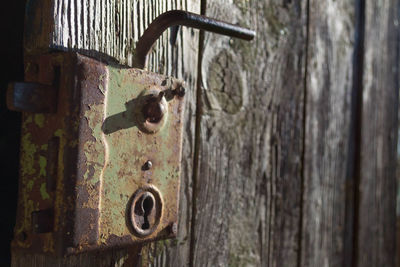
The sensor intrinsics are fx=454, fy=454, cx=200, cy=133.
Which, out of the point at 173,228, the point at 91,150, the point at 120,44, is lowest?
the point at 173,228

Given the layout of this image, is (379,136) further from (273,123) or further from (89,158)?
Result: (89,158)

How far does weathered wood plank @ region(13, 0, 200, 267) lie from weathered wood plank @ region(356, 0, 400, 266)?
52cm

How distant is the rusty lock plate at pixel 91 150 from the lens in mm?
482

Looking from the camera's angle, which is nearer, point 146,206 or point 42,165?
point 42,165

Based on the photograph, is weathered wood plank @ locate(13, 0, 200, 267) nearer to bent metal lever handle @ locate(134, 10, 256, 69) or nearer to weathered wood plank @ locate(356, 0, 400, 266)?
bent metal lever handle @ locate(134, 10, 256, 69)

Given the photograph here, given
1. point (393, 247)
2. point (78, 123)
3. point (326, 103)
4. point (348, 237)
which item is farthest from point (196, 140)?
point (393, 247)

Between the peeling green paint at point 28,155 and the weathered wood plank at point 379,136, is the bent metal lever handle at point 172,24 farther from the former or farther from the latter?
the weathered wood plank at point 379,136

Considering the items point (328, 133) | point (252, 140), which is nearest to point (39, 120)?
point (252, 140)

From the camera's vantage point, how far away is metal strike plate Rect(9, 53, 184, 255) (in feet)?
Result: 1.58

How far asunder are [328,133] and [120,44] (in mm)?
537

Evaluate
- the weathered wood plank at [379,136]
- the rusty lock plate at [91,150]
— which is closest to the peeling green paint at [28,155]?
the rusty lock plate at [91,150]

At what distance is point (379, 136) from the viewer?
1.11m

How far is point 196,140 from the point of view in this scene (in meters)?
0.71

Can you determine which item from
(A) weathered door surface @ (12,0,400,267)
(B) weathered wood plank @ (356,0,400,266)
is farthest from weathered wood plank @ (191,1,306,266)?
(B) weathered wood plank @ (356,0,400,266)
